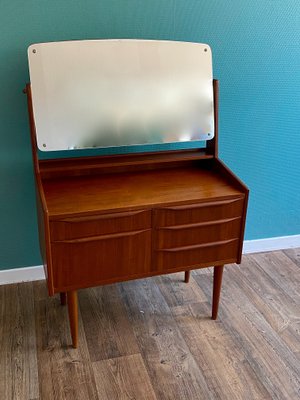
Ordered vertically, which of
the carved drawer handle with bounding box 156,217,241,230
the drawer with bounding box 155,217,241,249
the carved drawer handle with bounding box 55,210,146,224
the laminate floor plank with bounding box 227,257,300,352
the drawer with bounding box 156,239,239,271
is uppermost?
the carved drawer handle with bounding box 55,210,146,224

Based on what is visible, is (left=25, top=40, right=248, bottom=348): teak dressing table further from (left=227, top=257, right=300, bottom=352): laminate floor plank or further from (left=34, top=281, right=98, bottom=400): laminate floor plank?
(left=227, top=257, right=300, bottom=352): laminate floor plank

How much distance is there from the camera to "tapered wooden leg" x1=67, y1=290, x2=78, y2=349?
5.64 ft

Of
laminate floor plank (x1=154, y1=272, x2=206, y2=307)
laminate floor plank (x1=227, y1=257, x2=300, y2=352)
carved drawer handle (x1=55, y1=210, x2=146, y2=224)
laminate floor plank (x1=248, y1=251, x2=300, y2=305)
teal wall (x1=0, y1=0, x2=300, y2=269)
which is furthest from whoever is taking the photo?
laminate floor plank (x1=248, y1=251, x2=300, y2=305)

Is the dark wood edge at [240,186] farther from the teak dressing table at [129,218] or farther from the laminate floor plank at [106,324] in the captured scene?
the laminate floor plank at [106,324]

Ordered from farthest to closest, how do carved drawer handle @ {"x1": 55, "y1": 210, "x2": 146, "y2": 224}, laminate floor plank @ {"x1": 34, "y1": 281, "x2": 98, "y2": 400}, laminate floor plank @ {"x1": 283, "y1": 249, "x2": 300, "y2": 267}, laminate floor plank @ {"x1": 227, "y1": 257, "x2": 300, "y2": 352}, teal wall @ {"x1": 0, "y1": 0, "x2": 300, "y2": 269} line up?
laminate floor plank @ {"x1": 283, "y1": 249, "x2": 300, "y2": 267} < laminate floor plank @ {"x1": 227, "y1": 257, "x2": 300, "y2": 352} < teal wall @ {"x1": 0, "y1": 0, "x2": 300, "y2": 269} < laminate floor plank @ {"x1": 34, "y1": 281, "x2": 98, "y2": 400} < carved drawer handle @ {"x1": 55, "y1": 210, "x2": 146, "y2": 224}

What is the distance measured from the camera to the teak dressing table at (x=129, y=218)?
1587 millimetres

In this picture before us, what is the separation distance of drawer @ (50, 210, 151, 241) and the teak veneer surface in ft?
0.09

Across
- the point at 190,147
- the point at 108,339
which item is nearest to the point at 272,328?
the point at 108,339

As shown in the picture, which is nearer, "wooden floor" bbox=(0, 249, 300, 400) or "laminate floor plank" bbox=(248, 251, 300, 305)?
"wooden floor" bbox=(0, 249, 300, 400)

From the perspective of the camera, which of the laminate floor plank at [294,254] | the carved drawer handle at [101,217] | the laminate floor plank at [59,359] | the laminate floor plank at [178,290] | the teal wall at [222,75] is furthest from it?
the laminate floor plank at [294,254]

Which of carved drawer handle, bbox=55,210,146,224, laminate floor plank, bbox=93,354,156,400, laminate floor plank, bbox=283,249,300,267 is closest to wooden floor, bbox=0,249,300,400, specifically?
laminate floor plank, bbox=93,354,156,400

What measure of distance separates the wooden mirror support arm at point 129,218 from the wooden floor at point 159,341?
172 millimetres

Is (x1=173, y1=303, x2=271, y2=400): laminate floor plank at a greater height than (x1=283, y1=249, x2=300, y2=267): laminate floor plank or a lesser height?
greater

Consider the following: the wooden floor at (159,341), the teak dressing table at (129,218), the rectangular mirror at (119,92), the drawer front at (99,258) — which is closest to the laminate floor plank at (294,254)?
the wooden floor at (159,341)
